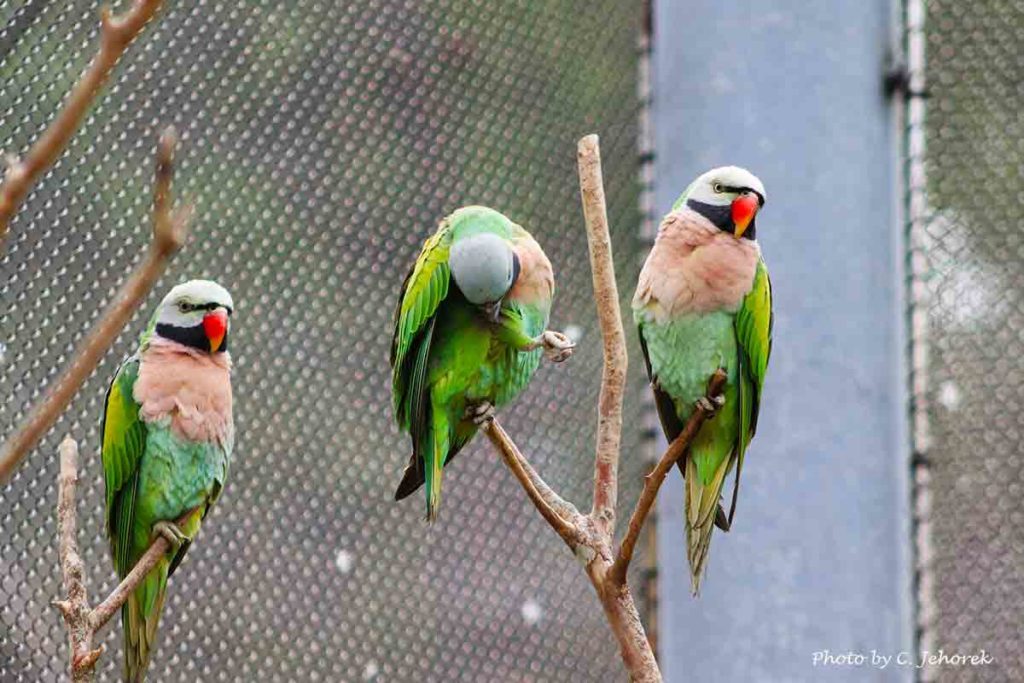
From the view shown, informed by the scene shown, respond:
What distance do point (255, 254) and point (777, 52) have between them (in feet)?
2.12

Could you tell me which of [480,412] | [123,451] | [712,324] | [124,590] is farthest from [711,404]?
[123,451]

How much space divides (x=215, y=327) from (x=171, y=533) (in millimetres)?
193

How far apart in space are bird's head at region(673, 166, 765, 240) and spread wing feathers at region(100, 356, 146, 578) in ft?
1.80

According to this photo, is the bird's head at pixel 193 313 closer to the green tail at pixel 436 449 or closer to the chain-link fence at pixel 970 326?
A: the green tail at pixel 436 449

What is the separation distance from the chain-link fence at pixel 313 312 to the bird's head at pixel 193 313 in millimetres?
269

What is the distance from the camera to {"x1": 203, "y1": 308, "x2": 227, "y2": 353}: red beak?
3.85 ft

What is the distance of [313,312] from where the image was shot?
1515 mm

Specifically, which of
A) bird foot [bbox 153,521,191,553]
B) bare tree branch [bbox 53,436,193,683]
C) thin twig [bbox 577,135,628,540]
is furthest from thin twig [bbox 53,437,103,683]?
thin twig [bbox 577,135,628,540]

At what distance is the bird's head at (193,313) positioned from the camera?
3.91 feet

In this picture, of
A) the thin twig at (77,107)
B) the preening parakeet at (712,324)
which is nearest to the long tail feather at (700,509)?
the preening parakeet at (712,324)

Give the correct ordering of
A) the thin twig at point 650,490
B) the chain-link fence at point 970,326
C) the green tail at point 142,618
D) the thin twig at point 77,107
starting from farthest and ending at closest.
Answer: the chain-link fence at point 970,326 → the green tail at point 142,618 → the thin twig at point 650,490 → the thin twig at point 77,107

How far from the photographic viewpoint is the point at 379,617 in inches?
57.8

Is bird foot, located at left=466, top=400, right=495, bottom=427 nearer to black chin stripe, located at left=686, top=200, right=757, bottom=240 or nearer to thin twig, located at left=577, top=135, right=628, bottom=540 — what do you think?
thin twig, located at left=577, top=135, right=628, bottom=540

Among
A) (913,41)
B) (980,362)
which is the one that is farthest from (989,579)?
(913,41)
